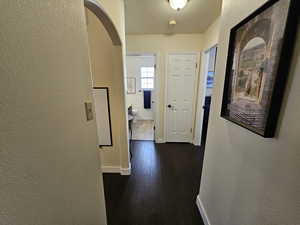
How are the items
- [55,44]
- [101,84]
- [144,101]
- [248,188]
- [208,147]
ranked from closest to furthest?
[55,44] → [248,188] → [208,147] → [101,84] → [144,101]

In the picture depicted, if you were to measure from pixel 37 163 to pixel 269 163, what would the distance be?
1.05 m

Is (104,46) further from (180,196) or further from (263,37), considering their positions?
(180,196)

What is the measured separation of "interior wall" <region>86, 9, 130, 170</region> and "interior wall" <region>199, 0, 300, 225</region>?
1.21 m

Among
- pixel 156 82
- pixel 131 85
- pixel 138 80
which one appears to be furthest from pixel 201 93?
pixel 131 85

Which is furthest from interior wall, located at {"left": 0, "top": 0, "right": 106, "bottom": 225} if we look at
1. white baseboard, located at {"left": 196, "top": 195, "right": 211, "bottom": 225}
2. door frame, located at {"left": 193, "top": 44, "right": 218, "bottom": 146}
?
door frame, located at {"left": 193, "top": 44, "right": 218, "bottom": 146}

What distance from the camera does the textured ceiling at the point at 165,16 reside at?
1.82 metres

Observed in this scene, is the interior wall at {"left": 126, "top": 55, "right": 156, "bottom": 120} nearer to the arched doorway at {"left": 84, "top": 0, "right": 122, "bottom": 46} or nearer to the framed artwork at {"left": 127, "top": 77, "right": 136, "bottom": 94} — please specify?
the framed artwork at {"left": 127, "top": 77, "right": 136, "bottom": 94}

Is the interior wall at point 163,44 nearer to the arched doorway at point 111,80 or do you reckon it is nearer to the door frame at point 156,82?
the door frame at point 156,82

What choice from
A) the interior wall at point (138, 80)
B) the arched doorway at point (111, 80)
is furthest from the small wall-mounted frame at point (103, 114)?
the interior wall at point (138, 80)

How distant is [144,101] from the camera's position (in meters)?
5.12

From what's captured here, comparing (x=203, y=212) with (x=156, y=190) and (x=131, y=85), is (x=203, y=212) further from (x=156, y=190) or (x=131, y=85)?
(x=131, y=85)

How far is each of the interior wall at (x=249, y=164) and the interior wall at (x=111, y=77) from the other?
121 cm

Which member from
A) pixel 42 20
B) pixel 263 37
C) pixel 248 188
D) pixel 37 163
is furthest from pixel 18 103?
pixel 248 188

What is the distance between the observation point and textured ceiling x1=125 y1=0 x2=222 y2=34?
5.98 feet
